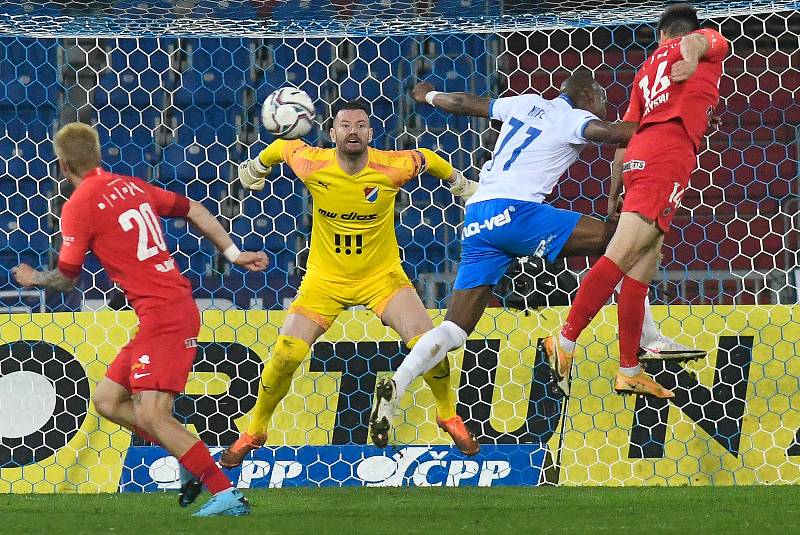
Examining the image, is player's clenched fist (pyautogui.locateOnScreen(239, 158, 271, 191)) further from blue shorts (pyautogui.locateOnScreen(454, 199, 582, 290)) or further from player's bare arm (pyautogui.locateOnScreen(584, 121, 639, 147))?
player's bare arm (pyautogui.locateOnScreen(584, 121, 639, 147))

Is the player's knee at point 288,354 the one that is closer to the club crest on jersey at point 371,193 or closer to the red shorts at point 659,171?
the club crest on jersey at point 371,193

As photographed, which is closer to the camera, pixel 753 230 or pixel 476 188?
Answer: pixel 476 188

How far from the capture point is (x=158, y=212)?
16.4 feet

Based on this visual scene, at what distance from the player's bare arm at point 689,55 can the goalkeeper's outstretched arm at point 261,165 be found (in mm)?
2192

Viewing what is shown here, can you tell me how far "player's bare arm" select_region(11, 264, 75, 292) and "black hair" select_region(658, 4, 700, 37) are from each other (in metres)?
2.89

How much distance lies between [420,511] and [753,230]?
14.4 feet

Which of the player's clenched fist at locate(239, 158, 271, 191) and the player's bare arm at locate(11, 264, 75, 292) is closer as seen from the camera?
the player's bare arm at locate(11, 264, 75, 292)

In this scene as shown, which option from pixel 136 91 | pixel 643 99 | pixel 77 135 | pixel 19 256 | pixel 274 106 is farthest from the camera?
pixel 136 91

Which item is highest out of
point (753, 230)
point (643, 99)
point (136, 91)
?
point (643, 99)

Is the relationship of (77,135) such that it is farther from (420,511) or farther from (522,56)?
(522,56)

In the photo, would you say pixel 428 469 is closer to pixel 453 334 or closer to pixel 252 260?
pixel 453 334

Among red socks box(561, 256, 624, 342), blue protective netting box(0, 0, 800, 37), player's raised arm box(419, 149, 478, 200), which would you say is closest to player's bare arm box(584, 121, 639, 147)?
red socks box(561, 256, 624, 342)

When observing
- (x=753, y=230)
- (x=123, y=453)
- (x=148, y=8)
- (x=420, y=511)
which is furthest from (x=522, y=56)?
(x=420, y=511)

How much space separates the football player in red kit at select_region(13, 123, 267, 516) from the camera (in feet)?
15.6
